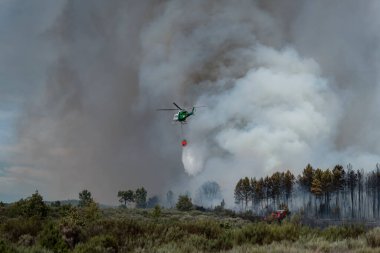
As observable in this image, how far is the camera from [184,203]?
148000 mm

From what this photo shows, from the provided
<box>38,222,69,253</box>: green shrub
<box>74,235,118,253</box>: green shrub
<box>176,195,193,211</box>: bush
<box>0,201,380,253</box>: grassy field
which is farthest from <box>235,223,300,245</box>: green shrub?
<box>176,195,193,211</box>: bush

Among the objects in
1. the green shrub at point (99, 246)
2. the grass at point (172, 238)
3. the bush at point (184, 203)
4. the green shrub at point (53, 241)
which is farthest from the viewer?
the bush at point (184, 203)

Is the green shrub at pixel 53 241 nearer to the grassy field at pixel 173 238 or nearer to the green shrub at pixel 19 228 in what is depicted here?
the grassy field at pixel 173 238

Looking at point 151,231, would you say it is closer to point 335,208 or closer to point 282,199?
point 335,208

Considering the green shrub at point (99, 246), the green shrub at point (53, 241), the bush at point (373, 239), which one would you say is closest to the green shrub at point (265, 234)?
the bush at point (373, 239)

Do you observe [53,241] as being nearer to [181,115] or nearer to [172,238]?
[172,238]

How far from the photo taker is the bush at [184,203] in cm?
14525

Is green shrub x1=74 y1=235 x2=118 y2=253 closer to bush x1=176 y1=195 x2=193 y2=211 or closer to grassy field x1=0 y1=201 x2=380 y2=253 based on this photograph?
grassy field x1=0 y1=201 x2=380 y2=253

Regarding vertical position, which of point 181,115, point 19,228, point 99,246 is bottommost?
point 99,246

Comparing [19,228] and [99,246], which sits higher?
[19,228]

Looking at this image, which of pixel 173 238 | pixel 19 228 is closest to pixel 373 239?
pixel 173 238

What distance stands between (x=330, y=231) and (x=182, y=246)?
8.35m

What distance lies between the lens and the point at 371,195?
15938 centimetres

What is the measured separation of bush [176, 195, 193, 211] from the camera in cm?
14525
